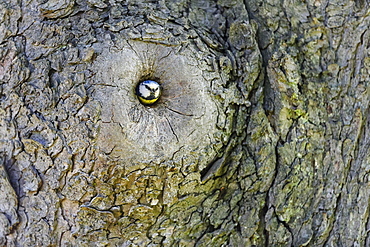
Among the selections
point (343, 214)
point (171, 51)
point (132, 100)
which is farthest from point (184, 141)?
point (343, 214)

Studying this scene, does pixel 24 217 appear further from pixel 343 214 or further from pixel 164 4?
pixel 343 214

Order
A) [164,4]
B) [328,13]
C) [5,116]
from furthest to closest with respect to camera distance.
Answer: [328,13] < [164,4] < [5,116]

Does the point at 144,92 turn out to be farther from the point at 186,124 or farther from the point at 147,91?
the point at 186,124

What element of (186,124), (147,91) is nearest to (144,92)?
(147,91)
